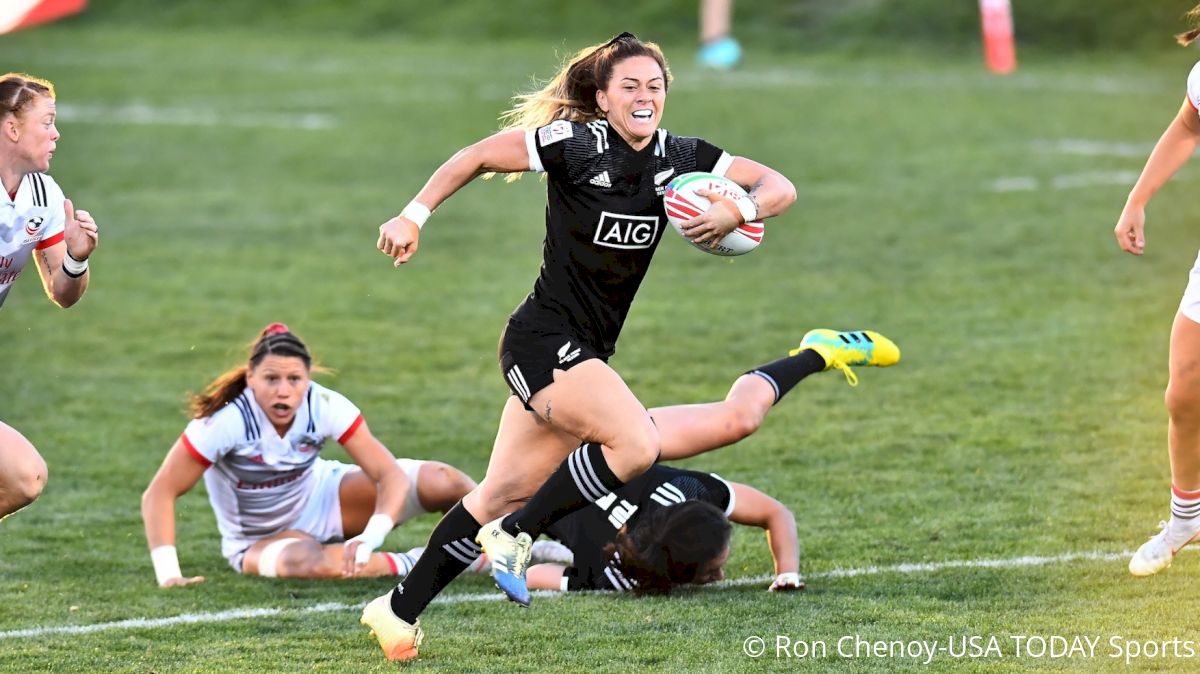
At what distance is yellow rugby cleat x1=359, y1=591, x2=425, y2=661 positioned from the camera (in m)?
5.16

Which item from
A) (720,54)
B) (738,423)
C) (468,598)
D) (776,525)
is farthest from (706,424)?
(720,54)

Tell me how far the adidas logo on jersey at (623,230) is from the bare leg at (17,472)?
192 centimetres

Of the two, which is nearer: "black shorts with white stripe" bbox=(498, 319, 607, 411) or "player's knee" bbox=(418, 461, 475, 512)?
"black shorts with white stripe" bbox=(498, 319, 607, 411)

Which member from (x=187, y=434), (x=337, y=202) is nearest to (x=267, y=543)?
(x=187, y=434)

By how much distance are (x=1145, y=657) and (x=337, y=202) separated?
12.5 meters

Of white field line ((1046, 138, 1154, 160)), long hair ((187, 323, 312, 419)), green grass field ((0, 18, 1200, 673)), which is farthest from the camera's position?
white field line ((1046, 138, 1154, 160))

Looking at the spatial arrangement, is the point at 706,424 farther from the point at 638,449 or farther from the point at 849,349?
the point at 638,449

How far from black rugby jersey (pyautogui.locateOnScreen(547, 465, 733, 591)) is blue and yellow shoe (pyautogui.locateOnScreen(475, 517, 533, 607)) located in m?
0.88

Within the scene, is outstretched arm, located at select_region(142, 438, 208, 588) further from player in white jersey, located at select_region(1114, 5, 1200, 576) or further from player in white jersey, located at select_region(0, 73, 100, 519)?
player in white jersey, located at select_region(1114, 5, 1200, 576)

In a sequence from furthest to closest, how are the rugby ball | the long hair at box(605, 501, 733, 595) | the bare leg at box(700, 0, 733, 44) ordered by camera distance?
the bare leg at box(700, 0, 733, 44)
the long hair at box(605, 501, 733, 595)
the rugby ball

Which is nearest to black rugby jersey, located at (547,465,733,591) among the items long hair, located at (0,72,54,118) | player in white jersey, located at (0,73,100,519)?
player in white jersey, located at (0,73,100,519)

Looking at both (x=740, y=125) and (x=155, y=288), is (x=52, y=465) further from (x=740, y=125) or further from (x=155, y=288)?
(x=740, y=125)

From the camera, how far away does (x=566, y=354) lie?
5.24 m

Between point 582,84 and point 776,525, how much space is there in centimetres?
175
